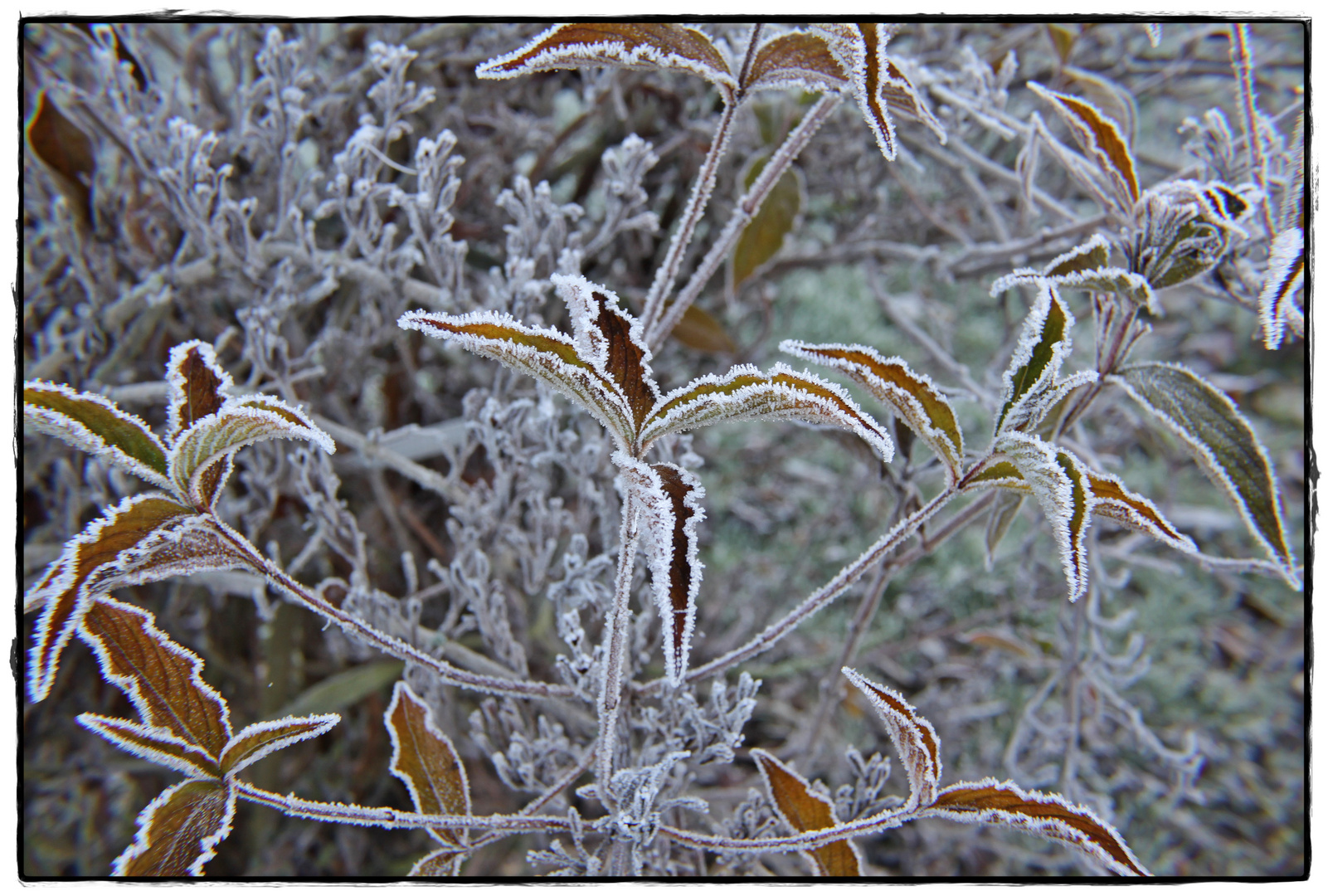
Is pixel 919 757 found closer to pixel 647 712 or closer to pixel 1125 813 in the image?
pixel 647 712

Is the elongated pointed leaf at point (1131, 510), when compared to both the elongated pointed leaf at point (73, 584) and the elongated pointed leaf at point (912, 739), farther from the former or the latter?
the elongated pointed leaf at point (73, 584)

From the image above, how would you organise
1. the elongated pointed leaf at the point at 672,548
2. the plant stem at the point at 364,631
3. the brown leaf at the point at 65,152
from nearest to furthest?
the elongated pointed leaf at the point at 672,548
the plant stem at the point at 364,631
the brown leaf at the point at 65,152

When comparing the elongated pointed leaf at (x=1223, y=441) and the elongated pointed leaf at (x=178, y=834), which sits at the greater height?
the elongated pointed leaf at (x=1223, y=441)

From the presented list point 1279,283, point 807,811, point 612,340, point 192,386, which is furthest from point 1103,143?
point 192,386

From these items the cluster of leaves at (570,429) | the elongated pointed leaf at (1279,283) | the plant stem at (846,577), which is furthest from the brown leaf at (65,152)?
the elongated pointed leaf at (1279,283)

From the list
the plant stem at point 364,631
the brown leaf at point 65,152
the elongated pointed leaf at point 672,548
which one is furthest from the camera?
the brown leaf at point 65,152

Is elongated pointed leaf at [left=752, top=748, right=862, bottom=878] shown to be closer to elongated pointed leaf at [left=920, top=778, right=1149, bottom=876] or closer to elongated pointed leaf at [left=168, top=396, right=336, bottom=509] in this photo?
elongated pointed leaf at [left=920, top=778, right=1149, bottom=876]
